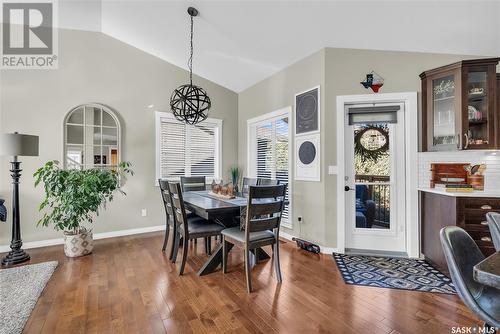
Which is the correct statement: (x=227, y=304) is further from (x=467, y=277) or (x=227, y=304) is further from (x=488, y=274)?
(x=488, y=274)

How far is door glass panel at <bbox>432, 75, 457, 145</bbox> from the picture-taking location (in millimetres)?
2846

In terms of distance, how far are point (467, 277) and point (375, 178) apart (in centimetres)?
229

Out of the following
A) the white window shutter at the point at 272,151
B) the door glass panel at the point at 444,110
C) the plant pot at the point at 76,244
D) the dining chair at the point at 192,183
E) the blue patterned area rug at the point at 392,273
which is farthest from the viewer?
the white window shutter at the point at 272,151

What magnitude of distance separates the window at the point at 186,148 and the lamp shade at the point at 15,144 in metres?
1.84

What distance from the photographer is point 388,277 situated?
2.63 metres

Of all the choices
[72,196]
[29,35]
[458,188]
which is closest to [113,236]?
[72,196]

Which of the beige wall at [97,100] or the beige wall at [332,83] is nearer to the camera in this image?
the beige wall at [332,83]

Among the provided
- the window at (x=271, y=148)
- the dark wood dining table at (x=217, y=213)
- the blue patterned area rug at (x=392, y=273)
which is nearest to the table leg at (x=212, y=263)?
the dark wood dining table at (x=217, y=213)

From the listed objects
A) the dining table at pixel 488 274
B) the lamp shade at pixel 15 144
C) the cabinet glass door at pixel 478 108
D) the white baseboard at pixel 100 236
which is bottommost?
the white baseboard at pixel 100 236

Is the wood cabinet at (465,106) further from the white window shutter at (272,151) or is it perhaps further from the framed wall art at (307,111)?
the white window shutter at (272,151)

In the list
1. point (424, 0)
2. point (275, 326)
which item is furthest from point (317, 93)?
point (275, 326)

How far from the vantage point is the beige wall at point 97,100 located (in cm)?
364

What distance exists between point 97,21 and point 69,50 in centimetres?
65

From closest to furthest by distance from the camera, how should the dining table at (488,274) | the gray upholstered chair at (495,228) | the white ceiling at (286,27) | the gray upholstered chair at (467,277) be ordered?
1. the dining table at (488,274)
2. the gray upholstered chair at (467,277)
3. the gray upholstered chair at (495,228)
4. the white ceiling at (286,27)
